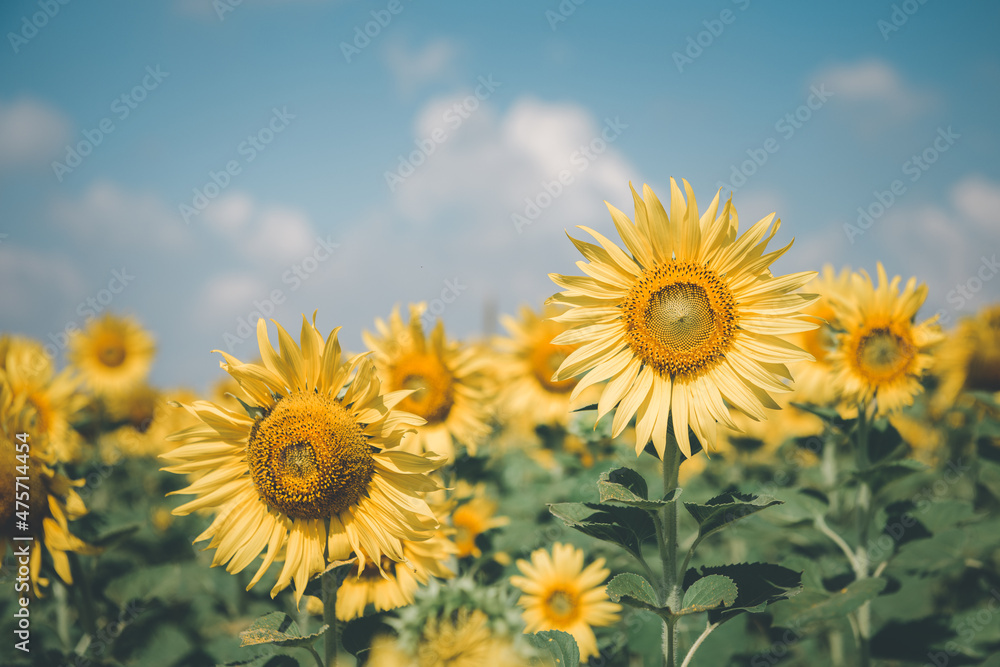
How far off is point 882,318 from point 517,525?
2.72 m

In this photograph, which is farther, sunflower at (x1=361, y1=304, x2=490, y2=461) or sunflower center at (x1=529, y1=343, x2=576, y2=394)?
Answer: sunflower center at (x1=529, y1=343, x2=576, y2=394)

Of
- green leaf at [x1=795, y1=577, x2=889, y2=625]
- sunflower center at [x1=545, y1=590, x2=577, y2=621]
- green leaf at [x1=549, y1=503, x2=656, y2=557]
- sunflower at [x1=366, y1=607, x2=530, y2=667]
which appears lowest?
sunflower center at [x1=545, y1=590, x2=577, y2=621]

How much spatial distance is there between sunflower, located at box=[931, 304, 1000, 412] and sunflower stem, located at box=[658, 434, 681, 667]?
436 centimetres

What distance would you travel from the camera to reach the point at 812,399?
14.0ft

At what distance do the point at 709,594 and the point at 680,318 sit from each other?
1.01 m

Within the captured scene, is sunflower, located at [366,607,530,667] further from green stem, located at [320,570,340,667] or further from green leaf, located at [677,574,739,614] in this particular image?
green leaf, located at [677,574,739,614]

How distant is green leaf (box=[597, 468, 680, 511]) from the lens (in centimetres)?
195

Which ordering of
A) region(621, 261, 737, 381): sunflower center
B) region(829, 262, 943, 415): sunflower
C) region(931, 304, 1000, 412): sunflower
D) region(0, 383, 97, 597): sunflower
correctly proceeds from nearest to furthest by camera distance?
region(621, 261, 737, 381): sunflower center, region(0, 383, 97, 597): sunflower, region(829, 262, 943, 415): sunflower, region(931, 304, 1000, 412): sunflower

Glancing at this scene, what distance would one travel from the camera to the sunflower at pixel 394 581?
3.00 metres

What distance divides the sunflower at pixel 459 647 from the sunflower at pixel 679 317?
829 millimetres

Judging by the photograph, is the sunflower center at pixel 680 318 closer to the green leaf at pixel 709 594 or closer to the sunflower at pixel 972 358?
the green leaf at pixel 709 594

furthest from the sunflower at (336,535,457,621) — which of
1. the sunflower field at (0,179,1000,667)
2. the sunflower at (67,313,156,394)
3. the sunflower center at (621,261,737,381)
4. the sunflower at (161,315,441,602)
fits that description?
the sunflower at (67,313,156,394)

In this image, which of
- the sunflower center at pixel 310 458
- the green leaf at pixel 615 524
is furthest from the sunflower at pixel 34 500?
the green leaf at pixel 615 524

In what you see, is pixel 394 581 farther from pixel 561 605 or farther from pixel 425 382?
pixel 425 382
